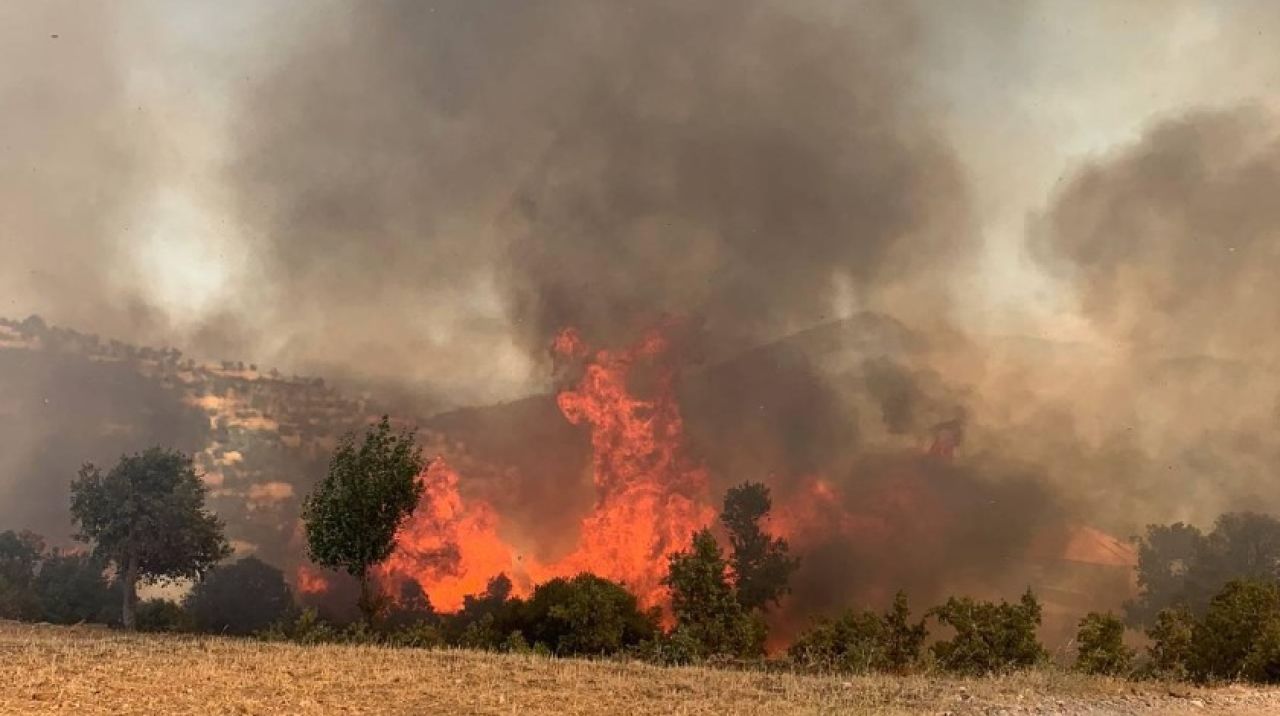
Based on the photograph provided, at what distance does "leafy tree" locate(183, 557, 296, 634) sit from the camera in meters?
112

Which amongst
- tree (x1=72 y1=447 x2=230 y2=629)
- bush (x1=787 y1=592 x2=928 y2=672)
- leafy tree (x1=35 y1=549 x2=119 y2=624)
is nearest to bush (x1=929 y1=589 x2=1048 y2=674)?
bush (x1=787 y1=592 x2=928 y2=672)

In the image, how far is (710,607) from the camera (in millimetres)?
58594

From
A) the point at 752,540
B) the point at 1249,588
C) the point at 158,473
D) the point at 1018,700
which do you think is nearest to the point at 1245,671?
the point at 1249,588

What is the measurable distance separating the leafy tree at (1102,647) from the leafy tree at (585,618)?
28085 mm

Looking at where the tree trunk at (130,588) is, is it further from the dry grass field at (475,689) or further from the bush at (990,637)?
the bush at (990,637)

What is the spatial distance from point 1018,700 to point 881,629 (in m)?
26.7

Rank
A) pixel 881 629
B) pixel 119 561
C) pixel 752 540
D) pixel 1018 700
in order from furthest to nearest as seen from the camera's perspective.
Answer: pixel 752 540, pixel 119 561, pixel 881 629, pixel 1018 700

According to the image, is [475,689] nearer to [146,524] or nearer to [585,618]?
[585,618]

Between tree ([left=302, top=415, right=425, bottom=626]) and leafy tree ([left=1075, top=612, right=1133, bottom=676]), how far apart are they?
42.6 meters

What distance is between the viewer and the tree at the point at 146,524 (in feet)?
294

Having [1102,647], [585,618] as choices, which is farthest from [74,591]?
[1102,647]

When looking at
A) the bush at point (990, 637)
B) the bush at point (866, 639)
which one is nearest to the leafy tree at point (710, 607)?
the bush at point (866, 639)

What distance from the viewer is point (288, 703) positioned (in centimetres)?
2430

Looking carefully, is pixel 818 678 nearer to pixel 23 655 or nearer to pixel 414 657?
pixel 414 657
